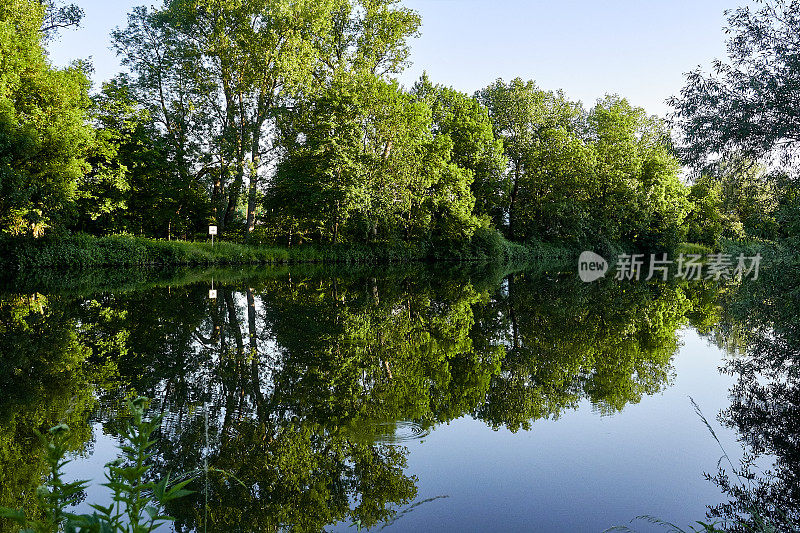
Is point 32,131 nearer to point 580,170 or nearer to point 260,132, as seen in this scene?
point 260,132

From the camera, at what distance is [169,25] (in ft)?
99.0

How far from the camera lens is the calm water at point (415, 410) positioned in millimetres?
3139

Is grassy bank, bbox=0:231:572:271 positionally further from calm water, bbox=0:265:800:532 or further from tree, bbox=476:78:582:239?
calm water, bbox=0:265:800:532

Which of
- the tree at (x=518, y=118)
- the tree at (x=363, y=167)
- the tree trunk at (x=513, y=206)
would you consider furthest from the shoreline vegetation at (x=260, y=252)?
the tree at (x=518, y=118)

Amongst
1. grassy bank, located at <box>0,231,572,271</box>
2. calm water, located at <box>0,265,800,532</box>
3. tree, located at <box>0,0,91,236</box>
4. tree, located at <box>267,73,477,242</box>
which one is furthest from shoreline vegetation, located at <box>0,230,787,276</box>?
calm water, located at <box>0,265,800,532</box>

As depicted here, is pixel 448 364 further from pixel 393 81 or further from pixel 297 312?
pixel 393 81

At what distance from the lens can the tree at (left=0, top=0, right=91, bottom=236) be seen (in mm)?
18203

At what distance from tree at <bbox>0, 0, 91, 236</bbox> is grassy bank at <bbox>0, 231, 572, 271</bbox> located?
1029 millimetres

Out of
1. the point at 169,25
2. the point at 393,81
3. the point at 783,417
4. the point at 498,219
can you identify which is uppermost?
the point at 169,25

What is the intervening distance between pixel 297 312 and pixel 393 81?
21.5 meters

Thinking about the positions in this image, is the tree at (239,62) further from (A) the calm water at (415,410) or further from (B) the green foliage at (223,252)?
(A) the calm water at (415,410)

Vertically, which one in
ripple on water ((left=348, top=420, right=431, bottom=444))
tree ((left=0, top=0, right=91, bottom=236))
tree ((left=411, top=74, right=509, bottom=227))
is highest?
tree ((left=411, top=74, right=509, bottom=227))

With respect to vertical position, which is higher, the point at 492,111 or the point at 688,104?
the point at 492,111

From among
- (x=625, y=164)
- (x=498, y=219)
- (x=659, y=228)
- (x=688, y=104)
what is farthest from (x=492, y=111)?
(x=688, y=104)
